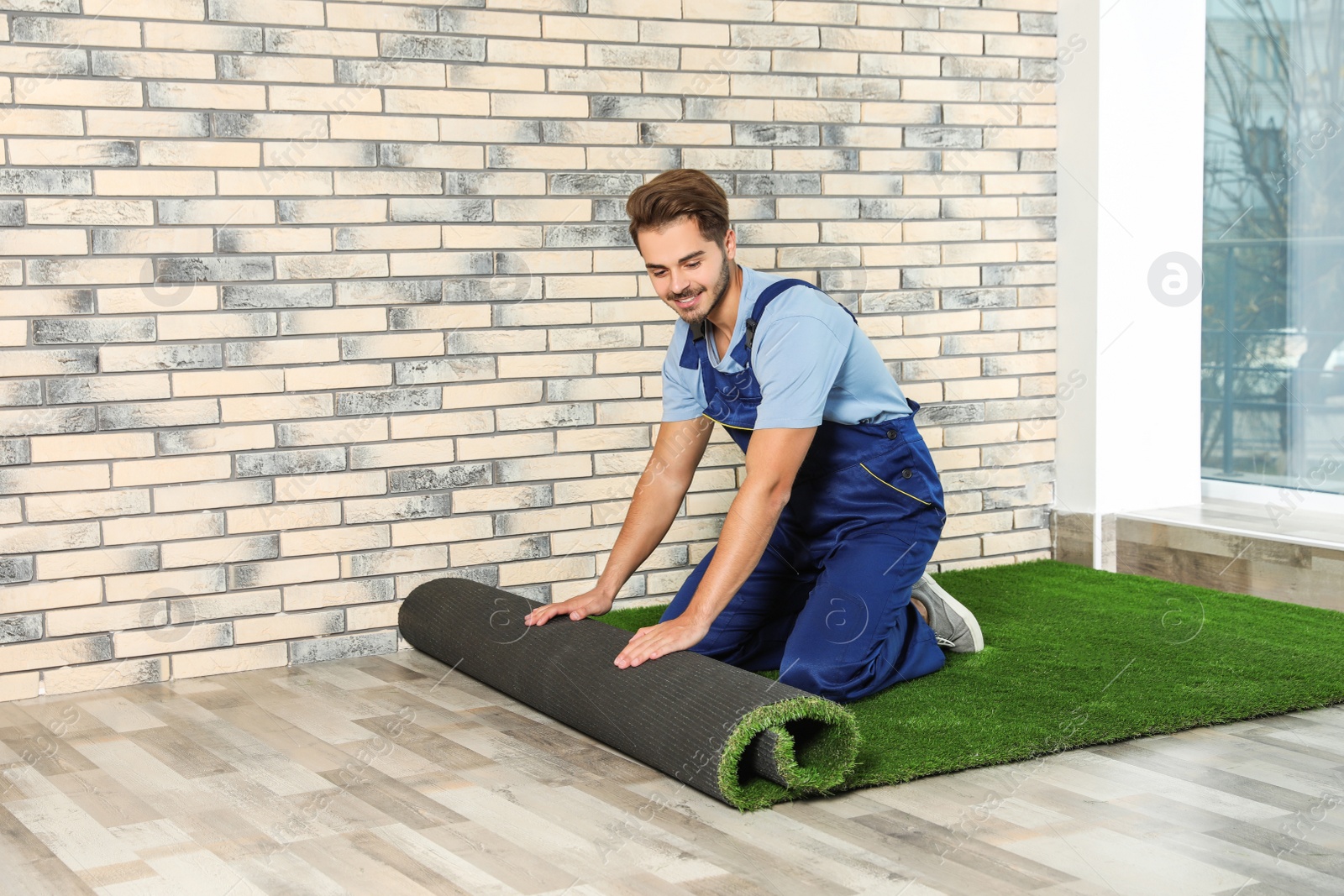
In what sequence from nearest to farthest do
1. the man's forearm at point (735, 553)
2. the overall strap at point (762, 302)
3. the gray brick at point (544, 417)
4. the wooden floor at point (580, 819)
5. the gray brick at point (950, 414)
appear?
1. the wooden floor at point (580, 819)
2. the man's forearm at point (735, 553)
3. the overall strap at point (762, 302)
4. the gray brick at point (544, 417)
5. the gray brick at point (950, 414)

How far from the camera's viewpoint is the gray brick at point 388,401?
3.46m

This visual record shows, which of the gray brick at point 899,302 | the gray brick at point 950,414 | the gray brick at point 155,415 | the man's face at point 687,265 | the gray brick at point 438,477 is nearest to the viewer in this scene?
the man's face at point 687,265

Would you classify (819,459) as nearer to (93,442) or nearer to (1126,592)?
(1126,592)

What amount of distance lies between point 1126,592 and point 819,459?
57.8 inches

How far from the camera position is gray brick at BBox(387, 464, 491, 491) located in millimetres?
3543

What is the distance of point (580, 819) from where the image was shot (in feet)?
7.22

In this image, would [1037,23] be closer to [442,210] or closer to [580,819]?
[442,210]

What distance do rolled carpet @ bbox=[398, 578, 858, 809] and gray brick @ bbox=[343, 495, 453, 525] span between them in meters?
0.71

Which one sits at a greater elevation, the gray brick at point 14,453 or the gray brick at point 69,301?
the gray brick at point 69,301

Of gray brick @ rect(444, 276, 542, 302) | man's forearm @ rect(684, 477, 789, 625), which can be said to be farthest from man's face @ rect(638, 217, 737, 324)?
gray brick @ rect(444, 276, 542, 302)

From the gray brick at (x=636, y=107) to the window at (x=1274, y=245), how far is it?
1777 mm

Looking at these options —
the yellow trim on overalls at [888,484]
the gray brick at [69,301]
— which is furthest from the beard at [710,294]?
the gray brick at [69,301]

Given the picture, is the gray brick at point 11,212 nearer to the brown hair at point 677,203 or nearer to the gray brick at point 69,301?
the gray brick at point 69,301

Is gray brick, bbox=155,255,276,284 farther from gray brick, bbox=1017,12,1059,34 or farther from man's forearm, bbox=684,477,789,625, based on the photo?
gray brick, bbox=1017,12,1059,34
